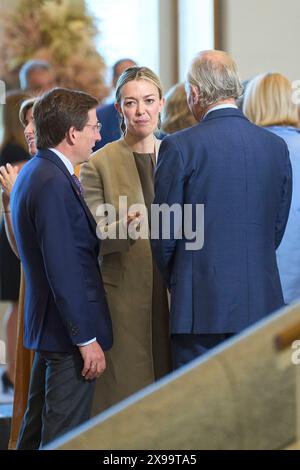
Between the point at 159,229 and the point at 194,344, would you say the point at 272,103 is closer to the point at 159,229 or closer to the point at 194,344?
the point at 159,229

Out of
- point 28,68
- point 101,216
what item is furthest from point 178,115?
point 28,68

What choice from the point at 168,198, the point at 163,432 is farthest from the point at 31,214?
the point at 163,432

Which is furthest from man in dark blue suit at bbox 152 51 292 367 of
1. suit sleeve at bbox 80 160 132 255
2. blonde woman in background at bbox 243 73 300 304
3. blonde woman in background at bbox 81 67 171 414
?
blonde woman in background at bbox 243 73 300 304

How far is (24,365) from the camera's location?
414 cm

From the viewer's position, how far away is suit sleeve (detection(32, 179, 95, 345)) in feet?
10.8

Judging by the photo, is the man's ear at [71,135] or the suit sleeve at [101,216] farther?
the suit sleeve at [101,216]

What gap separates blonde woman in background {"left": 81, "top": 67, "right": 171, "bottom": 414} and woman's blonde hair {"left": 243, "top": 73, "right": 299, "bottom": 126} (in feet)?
1.86

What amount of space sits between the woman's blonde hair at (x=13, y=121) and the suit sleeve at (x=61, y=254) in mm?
2428

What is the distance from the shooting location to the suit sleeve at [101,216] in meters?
3.59

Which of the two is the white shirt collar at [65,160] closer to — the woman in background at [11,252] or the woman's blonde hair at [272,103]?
the woman's blonde hair at [272,103]

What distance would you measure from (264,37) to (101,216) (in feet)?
14.8

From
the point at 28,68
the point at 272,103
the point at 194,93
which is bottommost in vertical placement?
the point at 28,68

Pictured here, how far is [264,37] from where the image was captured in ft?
25.8

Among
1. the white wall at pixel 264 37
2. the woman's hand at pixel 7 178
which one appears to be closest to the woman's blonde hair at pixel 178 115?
the woman's hand at pixel 7 178
